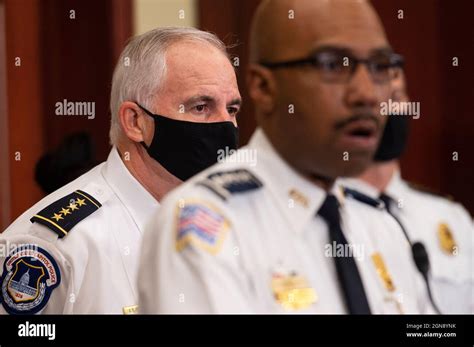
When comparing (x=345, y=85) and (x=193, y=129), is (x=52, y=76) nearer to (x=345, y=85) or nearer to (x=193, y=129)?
(x=193, y=129)

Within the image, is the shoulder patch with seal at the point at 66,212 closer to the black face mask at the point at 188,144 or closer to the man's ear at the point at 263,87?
the black face mask at the point at 188,144

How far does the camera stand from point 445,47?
202 centimetres

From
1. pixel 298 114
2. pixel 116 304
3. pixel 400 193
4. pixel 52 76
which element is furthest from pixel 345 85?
pixel 52 76

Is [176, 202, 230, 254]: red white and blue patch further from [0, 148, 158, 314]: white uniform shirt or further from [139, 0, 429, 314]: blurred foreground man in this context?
[0, 148, 158, 314]: white uniform shirt

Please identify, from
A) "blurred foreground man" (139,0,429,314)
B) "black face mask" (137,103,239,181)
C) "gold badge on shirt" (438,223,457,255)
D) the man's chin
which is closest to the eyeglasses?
"blurred foreground man" (139,0,429,314)

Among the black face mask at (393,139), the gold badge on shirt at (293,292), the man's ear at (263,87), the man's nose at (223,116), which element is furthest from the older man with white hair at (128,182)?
the gold badge on shirt at (293,292)

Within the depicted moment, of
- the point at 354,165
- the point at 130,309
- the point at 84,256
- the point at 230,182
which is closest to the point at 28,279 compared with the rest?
the point at 84,256

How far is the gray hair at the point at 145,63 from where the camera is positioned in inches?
84.4

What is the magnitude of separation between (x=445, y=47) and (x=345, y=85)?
619 millimetres

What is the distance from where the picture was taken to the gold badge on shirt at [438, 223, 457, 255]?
171 centimetres

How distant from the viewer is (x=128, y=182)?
218cm

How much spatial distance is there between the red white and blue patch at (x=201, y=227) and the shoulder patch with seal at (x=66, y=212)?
0.81m

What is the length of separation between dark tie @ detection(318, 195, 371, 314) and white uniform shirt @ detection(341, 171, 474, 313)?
107mm
